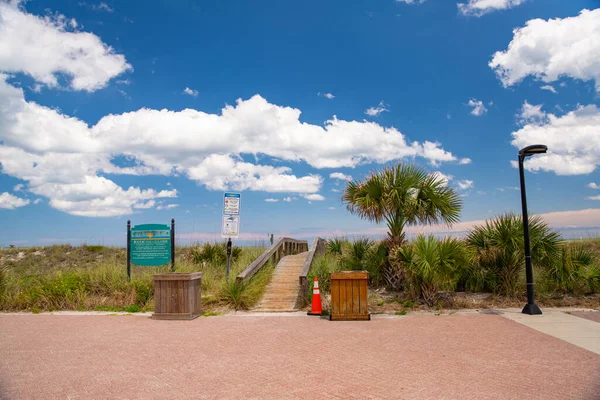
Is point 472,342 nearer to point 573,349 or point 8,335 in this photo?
point 573,349

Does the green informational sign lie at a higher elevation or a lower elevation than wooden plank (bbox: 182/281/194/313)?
higher

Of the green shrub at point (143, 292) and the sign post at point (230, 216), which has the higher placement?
the sign post at point (230, 216)

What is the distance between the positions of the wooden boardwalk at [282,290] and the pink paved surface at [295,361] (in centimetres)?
178

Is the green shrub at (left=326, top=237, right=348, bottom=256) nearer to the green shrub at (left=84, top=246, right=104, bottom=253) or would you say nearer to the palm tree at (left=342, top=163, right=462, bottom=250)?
the palm tree at (left=342, top=163, right=462, bottom=250)

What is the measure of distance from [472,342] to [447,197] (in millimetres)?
6008

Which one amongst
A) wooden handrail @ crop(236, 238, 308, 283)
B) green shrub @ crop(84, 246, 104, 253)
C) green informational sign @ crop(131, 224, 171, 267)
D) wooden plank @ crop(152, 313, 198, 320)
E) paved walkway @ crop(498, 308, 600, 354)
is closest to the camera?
paved walkway @ crop(498, 308, 600, 354)

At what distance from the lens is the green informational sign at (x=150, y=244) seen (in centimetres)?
1387

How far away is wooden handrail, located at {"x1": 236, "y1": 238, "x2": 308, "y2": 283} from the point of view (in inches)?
499

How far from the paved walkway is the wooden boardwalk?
17.9ft

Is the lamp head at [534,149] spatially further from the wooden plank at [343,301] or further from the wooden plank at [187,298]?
the wooden plank at [187,298]

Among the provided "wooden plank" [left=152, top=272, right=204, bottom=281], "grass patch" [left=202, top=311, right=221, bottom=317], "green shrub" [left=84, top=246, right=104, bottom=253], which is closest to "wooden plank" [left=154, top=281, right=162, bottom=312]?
"wooden plank" [left=152, top=272, right=204, bottom=281]

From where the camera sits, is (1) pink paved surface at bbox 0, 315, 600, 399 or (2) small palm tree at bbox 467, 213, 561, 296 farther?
(2) small palm tree at bbox 467, 213, 561, 296

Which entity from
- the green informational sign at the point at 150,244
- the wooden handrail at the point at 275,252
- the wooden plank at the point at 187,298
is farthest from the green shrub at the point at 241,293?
the green informational sign at the point at 150,244

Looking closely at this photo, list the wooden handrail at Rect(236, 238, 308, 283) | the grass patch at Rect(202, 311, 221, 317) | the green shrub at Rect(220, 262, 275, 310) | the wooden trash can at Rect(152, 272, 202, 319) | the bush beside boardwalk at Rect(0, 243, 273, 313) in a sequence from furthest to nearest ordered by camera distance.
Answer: the wooden handrail at Rect(236, 238, 308, 283)
the bush beside boardwalk at Rect(0, 243, 273, 313)
the green shrub at Rect(220, 262, 275, 310)
the grass patch at Rect(202, 311, 221, 317)
the wooden trash can at Rect(152, 272, 202, 319)
